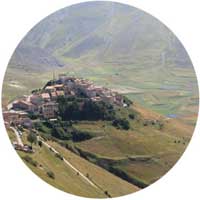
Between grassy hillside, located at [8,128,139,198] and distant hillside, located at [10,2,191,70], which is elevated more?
distant hillside, located at [10,2,191,70]

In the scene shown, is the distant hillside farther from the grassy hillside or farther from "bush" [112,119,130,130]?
the grassy hillside

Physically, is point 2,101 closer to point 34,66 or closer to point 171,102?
point 34,66

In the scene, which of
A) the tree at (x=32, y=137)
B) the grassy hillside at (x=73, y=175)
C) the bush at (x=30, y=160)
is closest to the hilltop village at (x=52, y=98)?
the tree at (x=32, y=137)

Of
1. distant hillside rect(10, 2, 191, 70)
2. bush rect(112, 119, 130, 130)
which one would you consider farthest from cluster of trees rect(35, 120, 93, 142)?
distant hillside rect(10, 2, 191, 70)

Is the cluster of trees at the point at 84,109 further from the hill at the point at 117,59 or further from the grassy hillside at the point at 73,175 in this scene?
the grassy hillside at the point at 73,175

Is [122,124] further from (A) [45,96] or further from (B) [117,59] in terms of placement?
(A) [45,96]
